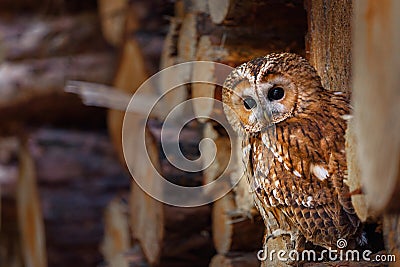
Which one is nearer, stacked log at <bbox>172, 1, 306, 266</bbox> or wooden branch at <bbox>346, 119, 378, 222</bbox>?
wooden branch at <bbox>346, 119, 378, 222</bbox>

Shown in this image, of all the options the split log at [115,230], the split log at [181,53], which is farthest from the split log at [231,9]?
the split log at [115,230]

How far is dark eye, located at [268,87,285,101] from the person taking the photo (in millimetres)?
955

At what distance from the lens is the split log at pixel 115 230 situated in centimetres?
185

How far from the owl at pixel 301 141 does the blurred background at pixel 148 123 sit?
62 millimetres

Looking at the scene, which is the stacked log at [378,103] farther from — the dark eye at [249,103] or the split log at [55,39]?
the split log at [55,39]

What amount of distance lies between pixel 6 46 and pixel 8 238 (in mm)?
739

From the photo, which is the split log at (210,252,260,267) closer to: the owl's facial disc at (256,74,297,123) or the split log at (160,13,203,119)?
the split log at (160,13,203,119)

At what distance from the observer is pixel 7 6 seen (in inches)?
94.7

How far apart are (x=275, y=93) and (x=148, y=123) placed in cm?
61

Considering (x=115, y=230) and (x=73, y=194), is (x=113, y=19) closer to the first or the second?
(x=73, y=194)

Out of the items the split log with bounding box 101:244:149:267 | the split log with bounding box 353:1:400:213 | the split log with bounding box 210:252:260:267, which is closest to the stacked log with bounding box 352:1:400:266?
the split log with bounding box 353:1:400:213

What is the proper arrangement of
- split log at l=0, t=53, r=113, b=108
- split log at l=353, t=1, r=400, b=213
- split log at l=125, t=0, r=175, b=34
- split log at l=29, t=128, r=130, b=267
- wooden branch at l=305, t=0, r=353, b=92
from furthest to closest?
split log at l=0, t=53, r=113, b=108 → split log at l=29, t=128, r=130, b=267 → split log at l=125, t=0, r=175, b=34 → wooden branch at l=305, t=0, r=353, b=92 → split log at l=353, t=1, r=400, b=213

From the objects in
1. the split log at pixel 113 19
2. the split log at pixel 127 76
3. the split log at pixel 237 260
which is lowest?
the split log at pixel 237 260

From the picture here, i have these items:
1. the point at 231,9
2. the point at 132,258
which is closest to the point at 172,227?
the point at 132,258
